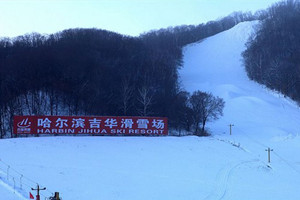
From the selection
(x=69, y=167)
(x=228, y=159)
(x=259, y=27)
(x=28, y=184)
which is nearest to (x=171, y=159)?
(x=228, y=159)

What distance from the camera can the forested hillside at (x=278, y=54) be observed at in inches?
2377

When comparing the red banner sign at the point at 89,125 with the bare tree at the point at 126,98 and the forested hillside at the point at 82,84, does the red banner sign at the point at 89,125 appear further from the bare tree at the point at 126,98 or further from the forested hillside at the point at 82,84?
the bare tree at the point at 126,98

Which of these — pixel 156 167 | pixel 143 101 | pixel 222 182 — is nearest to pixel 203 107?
pixel 143 101

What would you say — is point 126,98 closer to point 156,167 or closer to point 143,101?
point 143,101

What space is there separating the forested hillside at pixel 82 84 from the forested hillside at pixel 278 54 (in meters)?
22.1

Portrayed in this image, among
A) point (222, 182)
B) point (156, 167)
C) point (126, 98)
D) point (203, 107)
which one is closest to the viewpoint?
point (222, 182)

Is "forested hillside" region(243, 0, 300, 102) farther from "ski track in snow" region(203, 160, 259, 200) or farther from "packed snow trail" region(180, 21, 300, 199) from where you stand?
"ski track in snow" region(203, 160, 259, 200)

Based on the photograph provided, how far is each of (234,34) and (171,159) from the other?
92.0 meters

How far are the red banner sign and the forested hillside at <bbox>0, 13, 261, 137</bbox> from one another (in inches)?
313

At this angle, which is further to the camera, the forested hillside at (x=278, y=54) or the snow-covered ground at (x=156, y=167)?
the forested hillside at (x=278, y=54)

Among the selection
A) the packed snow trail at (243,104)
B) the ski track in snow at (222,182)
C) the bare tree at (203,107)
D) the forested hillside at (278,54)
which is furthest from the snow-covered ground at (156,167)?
the forested hillside at (278,54)

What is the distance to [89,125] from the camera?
2791 cm

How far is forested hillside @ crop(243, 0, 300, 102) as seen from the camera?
198 feet

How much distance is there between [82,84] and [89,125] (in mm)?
15443
